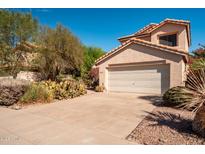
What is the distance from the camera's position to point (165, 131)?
181 inches

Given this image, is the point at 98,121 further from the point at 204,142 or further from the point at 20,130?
the point at 204,142

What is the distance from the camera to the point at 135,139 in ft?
13.9

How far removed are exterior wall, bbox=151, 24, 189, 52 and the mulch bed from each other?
1082 centimetres

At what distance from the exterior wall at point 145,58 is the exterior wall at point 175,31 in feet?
15.1

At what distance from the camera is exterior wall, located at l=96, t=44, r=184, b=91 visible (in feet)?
34.6

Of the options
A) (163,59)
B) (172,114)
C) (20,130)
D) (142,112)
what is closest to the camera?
Result: (20,130)

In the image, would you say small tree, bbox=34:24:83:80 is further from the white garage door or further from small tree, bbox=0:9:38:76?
the white garage door

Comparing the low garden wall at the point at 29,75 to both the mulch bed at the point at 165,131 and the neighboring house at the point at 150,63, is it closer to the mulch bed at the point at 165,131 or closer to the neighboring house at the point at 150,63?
the neighboring house at the point at 150,63

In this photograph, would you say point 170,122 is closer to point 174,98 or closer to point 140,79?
point 174,98

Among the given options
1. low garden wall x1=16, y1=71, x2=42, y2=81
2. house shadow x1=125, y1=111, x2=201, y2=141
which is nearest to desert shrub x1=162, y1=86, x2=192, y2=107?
house shadow x1=125, y1=111, x2=201, y2=141

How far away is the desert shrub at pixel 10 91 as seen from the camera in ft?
29.4

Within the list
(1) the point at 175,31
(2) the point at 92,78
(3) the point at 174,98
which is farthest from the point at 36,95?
(1) the point at 175,31
